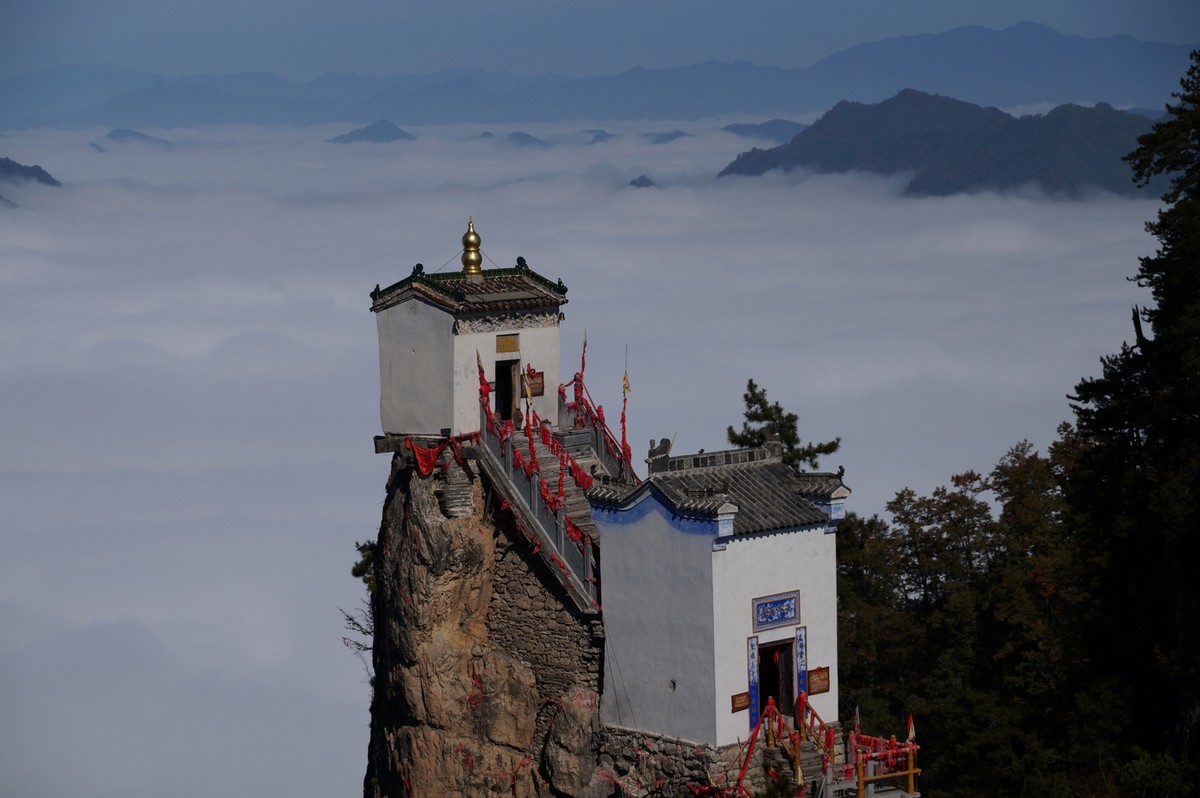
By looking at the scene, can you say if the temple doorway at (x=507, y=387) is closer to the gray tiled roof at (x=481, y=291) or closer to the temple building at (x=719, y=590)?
the gray tiled roof at (x=481, y=291)

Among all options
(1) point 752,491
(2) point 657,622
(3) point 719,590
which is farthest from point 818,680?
Answer: (1) point 752,491

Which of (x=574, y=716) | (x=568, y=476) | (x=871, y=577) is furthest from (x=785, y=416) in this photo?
(x=574, y=716)

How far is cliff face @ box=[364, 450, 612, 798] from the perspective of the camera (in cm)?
4434

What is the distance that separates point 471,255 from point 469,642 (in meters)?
8.77

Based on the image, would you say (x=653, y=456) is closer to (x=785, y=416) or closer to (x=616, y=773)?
(x=616, y=773)

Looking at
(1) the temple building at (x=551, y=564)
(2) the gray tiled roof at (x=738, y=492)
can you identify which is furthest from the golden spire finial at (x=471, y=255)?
(2) the gray tiled roof at (x=738, y=492)

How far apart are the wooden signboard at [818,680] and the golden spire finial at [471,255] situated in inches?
514

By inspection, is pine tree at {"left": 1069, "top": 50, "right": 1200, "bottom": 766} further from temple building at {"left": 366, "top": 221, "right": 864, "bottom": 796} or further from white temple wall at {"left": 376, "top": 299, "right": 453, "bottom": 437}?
white temple wall at {"left": 376, "top": 299, "right": 453, "bottom": 437}

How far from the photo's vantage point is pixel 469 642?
149ft

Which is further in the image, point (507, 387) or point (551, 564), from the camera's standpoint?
point (507, 387)

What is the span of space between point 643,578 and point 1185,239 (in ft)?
52.7

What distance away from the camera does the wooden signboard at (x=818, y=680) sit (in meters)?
40.0

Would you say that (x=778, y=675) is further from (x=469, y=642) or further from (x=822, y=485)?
(x=469, y=642)

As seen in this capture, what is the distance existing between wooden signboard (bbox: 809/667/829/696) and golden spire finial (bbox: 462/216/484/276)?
13.1 metres
